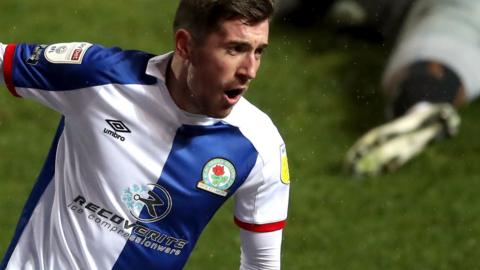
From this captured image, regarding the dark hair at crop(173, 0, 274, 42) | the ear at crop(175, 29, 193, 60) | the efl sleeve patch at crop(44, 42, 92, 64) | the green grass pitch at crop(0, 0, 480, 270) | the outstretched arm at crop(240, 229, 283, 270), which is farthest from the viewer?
the green grass pitch at crop(0, 0, 480, 270)

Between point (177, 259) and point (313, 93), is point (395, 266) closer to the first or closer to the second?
point (313, 93)

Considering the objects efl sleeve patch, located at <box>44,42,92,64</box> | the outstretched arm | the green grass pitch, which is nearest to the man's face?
efl sleeve patch, located at <box>44,42,92,64</box>

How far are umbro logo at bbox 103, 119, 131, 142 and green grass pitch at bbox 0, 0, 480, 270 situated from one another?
14.3 feet

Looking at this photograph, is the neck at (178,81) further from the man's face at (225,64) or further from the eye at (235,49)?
the eye at (235,49)

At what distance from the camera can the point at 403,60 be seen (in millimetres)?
12430

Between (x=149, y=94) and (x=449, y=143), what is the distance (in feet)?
22.0

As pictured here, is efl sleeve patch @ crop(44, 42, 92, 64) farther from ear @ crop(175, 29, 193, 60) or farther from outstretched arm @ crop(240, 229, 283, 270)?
outstretched arm @ crop(240, 229, 283, 270)

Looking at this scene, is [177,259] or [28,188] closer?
[177,259]

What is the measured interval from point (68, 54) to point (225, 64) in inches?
26.4

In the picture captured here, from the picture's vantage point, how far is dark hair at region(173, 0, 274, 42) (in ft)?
17.3

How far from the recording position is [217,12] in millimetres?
5289

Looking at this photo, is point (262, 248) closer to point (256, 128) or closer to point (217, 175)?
point (217, 175)

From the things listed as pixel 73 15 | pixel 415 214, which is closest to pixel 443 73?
pixel 415 214

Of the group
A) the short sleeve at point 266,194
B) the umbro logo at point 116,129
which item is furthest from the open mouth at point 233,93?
the umbro logo at point 116,129
